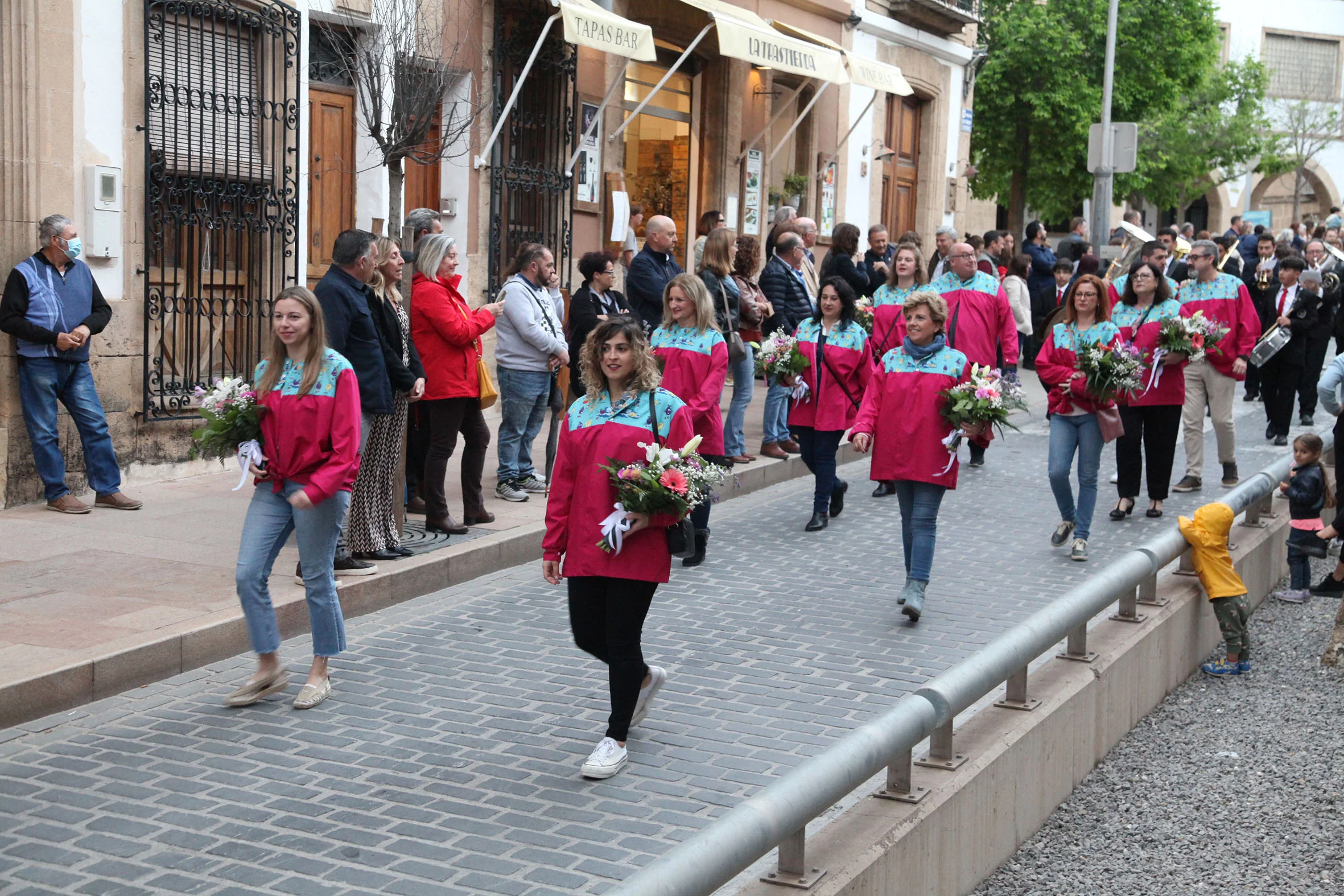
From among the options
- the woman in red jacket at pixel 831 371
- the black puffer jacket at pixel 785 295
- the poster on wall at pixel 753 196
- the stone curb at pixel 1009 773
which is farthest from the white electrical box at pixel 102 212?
the poster on wall at pixel 753 196

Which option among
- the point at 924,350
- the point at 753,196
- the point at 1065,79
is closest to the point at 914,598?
the point at 924,350

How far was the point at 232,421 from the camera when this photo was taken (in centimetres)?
628

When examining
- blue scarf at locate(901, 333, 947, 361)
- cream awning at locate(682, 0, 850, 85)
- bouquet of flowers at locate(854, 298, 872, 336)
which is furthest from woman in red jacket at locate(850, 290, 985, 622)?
cream awning at locate(682, 0, 850, 85)

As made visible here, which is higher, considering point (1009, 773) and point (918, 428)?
point (918, 428)

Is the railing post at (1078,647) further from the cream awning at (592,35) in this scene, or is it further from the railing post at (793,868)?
the cream awning at (592,35)

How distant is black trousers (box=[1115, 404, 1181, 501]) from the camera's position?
10914mm

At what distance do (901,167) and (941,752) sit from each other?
65.4 ft

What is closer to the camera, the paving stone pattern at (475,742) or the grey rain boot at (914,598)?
the paving stone pattern at (475,742)

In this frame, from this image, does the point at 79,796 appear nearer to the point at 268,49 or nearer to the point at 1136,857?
the point at 1136,857

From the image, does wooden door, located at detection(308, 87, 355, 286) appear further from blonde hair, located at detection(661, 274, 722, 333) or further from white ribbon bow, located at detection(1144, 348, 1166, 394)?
white ribbon bow, located at detection(1144, 348, 1166, 394)

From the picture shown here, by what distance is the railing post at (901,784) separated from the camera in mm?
4559

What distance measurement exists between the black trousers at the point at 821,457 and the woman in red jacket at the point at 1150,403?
2.17 meters

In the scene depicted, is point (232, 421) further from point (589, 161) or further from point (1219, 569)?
point (589, 161)

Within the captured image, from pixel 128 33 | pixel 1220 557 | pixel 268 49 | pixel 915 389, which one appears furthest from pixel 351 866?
pixel 268 49
